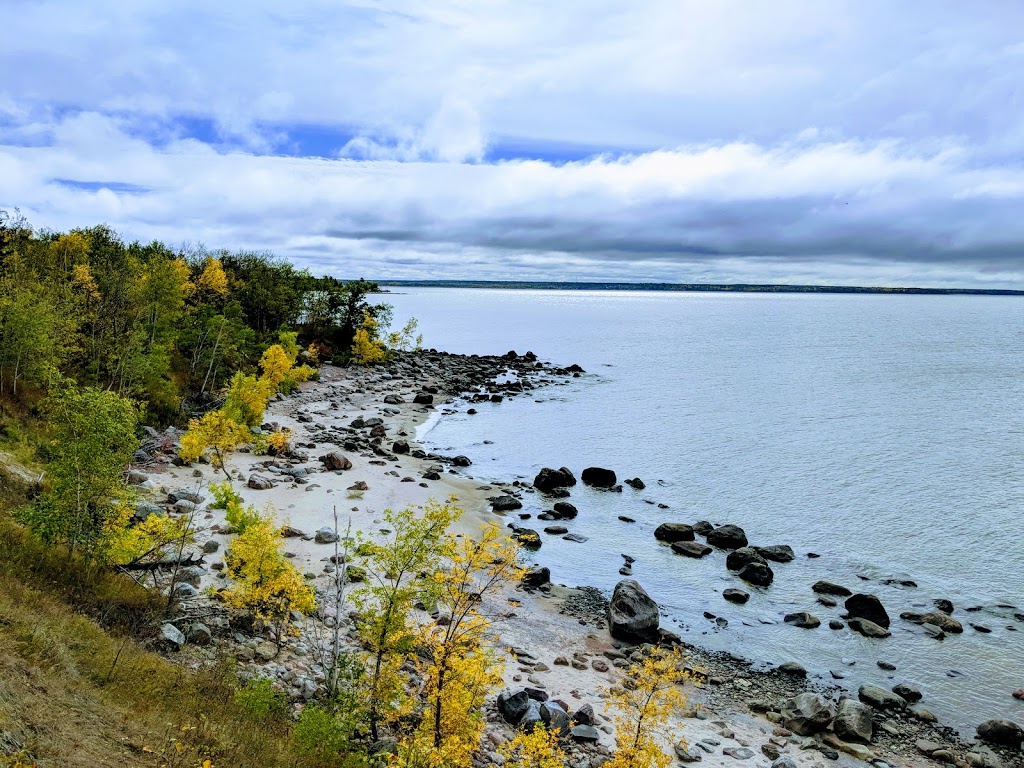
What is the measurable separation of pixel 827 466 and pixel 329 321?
6322 cm

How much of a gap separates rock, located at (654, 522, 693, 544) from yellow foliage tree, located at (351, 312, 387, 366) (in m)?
55.0

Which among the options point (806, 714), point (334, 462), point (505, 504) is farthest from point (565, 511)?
point (806, 714)

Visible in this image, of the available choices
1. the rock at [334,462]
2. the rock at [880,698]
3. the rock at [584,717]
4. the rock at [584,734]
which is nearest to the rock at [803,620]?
the rock at [880,698]

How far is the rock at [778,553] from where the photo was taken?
31.0 meters

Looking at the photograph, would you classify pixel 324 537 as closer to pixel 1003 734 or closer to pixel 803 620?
pixel 803 620

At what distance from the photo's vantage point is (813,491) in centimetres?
4106

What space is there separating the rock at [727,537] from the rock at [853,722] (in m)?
12.9

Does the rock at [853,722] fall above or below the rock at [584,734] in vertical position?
below

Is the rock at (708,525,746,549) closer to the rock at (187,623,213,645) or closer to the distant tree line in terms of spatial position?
the rock at (187,623,213,645)

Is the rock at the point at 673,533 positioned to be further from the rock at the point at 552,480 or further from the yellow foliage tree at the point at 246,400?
the yellow foliage tree at the point at 246,400

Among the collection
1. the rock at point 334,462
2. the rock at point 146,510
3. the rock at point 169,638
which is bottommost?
the rock at point 334,462

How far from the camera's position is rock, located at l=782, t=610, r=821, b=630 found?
2519 centimetres

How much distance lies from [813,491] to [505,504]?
20224mm

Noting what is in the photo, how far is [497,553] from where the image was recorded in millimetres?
16484
